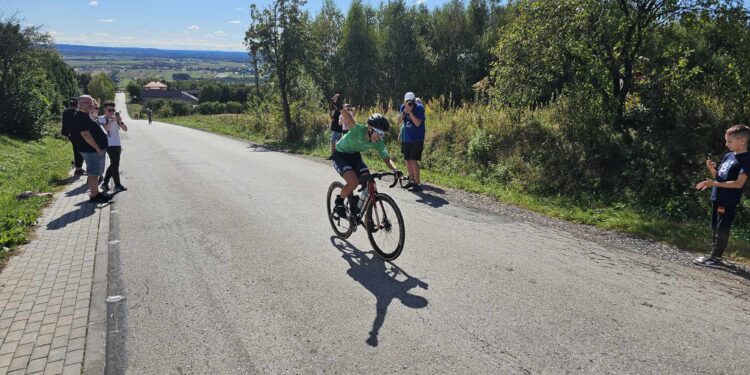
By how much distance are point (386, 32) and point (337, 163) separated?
1550 inches

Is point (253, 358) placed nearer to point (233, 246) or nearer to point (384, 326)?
point (384, 326)

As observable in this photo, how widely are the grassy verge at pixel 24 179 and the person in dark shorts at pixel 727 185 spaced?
9162 millimetres

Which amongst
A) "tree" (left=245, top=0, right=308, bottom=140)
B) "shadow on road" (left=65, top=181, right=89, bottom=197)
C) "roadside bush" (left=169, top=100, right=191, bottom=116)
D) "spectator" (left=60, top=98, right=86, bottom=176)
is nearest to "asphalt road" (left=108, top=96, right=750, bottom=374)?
"spectator" (left=60, top=98, right=86, bottom=176)

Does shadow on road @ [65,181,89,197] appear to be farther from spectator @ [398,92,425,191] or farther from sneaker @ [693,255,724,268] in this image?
sneaker @ [693,255,724,268]

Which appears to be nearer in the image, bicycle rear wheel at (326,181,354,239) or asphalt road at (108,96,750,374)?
asphalt road at (108,96,750,374)

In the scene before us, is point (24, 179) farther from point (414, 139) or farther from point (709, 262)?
point (709, 262)

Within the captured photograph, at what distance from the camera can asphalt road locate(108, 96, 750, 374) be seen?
3.57 m

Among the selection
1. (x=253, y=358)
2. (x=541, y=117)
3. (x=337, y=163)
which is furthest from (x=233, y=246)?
(x=541, y=117)

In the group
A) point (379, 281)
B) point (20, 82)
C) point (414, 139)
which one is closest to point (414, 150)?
point (414, 139)

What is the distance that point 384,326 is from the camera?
13.4 ft

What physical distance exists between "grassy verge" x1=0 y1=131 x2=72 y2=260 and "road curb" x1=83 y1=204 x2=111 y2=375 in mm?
1378

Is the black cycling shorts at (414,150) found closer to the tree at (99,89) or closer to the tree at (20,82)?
the tree at (20,82)

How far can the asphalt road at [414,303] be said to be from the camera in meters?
3.57

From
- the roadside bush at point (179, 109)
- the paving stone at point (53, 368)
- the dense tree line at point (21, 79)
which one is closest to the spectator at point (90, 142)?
the paving stone at point (53, 368)
